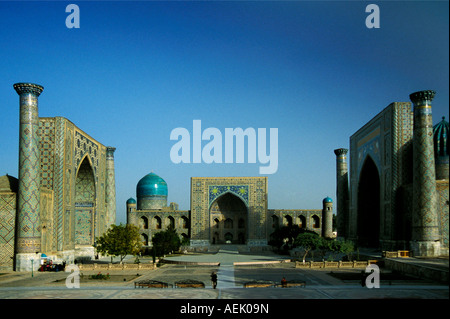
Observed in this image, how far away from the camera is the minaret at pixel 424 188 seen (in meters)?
19.4

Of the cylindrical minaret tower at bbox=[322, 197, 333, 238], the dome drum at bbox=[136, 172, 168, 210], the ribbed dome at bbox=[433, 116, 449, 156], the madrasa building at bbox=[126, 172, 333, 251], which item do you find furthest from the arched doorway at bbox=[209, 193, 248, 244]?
the ribbed dome at bbox=[433, 116, 449, 156]

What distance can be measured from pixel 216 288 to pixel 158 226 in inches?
1139

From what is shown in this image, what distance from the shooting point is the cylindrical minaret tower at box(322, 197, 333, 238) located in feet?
129

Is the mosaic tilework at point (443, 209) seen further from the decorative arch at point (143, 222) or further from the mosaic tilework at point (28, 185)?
the decorative arch at point (143, 222)

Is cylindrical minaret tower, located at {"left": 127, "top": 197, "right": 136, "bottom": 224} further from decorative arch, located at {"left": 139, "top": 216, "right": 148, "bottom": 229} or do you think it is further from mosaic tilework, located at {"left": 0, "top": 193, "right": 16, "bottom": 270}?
mosaic tilework, located at {"left": 0, "top": 193, "right": 16, "bottom": 270}

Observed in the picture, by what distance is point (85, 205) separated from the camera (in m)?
25.5

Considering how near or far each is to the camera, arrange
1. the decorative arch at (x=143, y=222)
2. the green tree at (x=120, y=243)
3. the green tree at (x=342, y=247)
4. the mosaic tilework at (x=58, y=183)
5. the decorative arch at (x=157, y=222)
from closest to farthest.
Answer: the green tree at (x=120, y=243)
the mosaic tilework at (x=58, y=183)
the green tree at (x=342, y=247)
the decorative arch at (x=157, y=222)
the decorative arch at (x=143, y=222)

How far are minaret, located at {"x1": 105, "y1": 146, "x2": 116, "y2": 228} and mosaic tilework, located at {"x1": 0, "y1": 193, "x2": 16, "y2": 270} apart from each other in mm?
9734

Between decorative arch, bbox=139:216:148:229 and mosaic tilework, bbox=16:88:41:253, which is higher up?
mosaic tilework, bbox=16:88:41:253

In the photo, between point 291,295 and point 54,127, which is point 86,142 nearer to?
point 54,127

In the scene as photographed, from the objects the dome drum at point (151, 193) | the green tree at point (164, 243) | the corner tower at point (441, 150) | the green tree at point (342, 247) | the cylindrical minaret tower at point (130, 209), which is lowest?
the green tree at point (164, 243)

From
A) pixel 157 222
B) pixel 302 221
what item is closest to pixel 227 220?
pixel 157 222

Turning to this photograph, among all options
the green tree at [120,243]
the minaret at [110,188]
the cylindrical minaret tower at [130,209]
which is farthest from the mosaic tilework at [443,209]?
the cylindrical minaret tower at [130,209]

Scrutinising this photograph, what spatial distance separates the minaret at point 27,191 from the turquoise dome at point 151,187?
26016 mm
